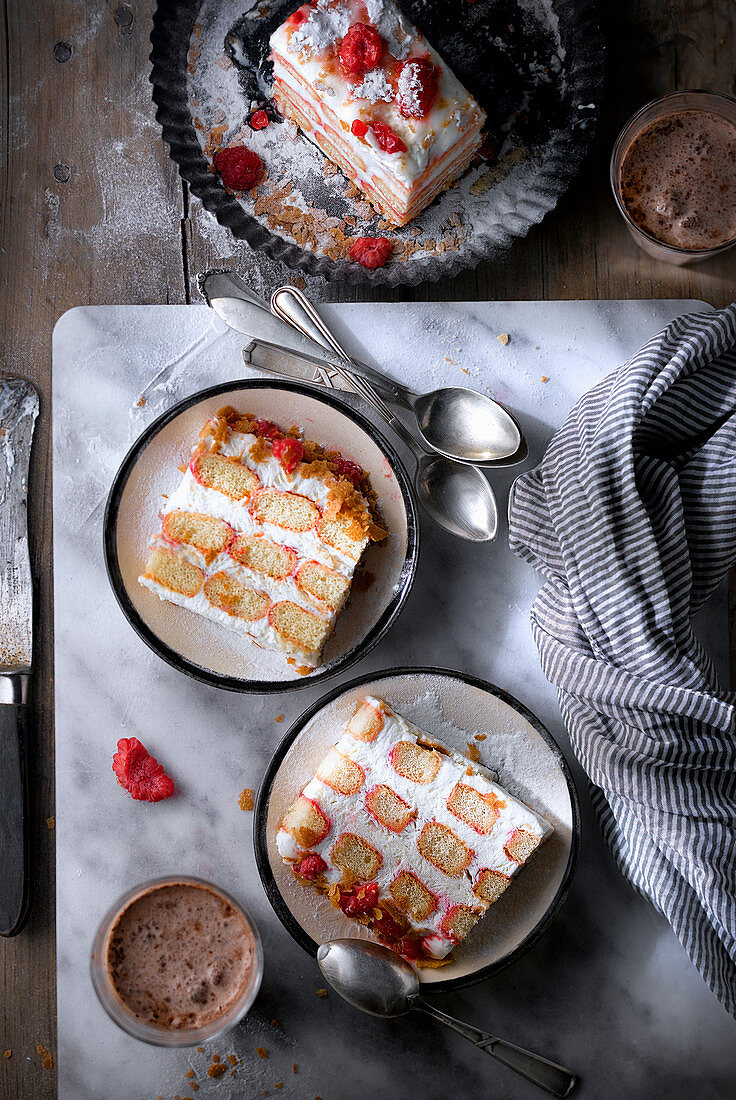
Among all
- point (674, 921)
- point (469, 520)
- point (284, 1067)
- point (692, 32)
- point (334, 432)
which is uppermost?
point (692, 32)

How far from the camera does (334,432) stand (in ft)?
6.96

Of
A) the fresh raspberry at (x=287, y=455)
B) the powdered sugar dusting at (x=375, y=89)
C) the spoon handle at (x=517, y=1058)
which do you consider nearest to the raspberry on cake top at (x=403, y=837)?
the spoon handle at (x=517, y=1058)

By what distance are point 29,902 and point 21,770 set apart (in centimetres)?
35

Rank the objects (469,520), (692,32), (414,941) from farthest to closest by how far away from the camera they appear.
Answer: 1. (692,32)
2. (469,520)
3. (414,941)

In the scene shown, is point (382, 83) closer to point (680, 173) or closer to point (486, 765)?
point (680, 173)

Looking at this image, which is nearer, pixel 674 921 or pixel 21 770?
pixel 674 921

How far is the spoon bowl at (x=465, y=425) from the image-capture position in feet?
6.88

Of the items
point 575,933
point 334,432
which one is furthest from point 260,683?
point 575,933

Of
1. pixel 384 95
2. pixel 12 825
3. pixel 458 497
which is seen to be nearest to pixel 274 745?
pixel 12 825

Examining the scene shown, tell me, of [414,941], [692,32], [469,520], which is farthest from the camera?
[692,32]

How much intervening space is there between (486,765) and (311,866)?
0.47 meters

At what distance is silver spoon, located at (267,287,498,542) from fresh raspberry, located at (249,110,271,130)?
0.65 meters

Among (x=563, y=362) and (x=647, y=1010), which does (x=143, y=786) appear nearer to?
(x=647, y=1010)

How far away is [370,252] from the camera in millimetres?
2223
